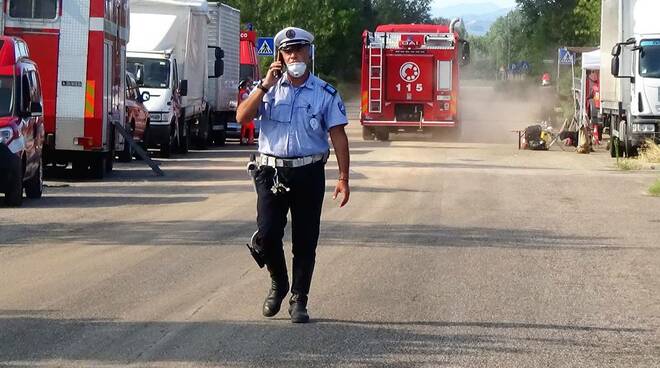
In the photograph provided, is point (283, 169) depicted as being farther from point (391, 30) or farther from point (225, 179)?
point (391, 30)

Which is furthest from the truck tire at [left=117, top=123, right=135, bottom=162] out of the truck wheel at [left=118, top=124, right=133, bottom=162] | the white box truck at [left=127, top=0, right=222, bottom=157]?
the white box truck at [left=127, top=0, right=222, bottom=157]

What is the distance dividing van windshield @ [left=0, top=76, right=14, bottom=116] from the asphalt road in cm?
133

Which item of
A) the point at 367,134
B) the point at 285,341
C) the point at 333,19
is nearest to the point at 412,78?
the point at 367,134

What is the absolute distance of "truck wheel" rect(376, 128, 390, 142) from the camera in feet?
127

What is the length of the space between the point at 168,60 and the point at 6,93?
12316 mm

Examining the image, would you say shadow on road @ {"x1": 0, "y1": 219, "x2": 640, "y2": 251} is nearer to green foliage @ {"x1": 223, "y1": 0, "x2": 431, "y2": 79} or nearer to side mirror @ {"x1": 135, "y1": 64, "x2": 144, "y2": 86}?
side mirror @ {"x1": 135, "y1": 64, "x2": 144, "y2": 86}

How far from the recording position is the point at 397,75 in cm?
3750

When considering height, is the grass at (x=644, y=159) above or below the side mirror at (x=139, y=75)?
below

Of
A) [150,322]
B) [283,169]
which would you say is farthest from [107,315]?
[283,169]

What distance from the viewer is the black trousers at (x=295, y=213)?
880cm

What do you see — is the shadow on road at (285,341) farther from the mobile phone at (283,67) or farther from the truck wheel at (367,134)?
the truck wheel at (367,134)

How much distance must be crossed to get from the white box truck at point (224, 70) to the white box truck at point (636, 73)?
9.99m

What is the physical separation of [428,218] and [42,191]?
20.1 ft

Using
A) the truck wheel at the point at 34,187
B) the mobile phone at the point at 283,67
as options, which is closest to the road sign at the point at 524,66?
the truck wheel at the point at 34,187
